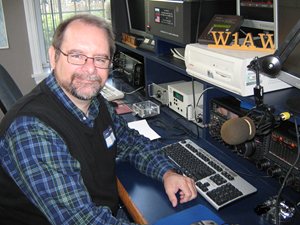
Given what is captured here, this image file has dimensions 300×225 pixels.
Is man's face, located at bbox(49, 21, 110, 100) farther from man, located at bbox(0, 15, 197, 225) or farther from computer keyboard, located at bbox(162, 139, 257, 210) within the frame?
computer keyboard, located at bbox(162, 139, 257, 210)

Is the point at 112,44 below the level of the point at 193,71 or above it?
above

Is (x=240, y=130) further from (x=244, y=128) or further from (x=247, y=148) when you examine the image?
(x=247, y=148)

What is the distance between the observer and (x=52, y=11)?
8.68ft

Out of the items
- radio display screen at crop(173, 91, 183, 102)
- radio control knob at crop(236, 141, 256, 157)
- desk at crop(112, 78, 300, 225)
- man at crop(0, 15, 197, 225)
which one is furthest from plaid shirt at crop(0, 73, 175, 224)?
radio display screen at crop(173, 91, 183, 102)

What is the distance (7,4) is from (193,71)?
196cm

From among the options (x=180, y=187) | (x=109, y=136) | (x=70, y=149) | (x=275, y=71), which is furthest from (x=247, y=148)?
(x=70, y=149)

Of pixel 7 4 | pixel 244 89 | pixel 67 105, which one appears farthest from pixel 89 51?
pixel 7 4

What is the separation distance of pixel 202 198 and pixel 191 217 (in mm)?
133

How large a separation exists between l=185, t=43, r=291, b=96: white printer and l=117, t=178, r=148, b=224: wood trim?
587mm

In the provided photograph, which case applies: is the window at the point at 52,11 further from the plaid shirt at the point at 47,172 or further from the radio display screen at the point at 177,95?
the plaid shirt at the point at 47,172

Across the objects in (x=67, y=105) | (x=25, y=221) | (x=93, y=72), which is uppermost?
(x=93, y=72)

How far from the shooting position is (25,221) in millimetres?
951

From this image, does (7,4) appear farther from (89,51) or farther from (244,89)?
(244,89)

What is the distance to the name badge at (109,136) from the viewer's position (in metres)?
1.12
